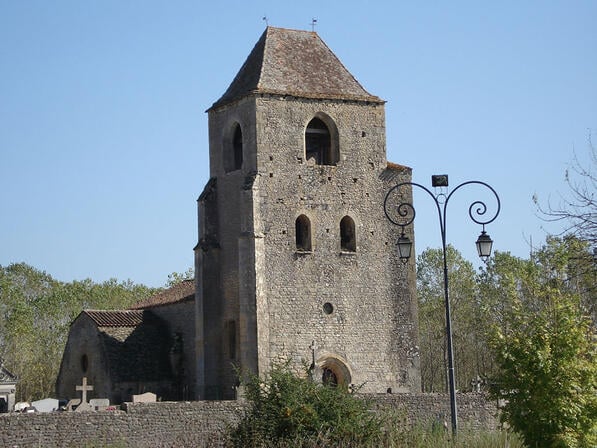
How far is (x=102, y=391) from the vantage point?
138ft

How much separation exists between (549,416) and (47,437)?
12.0 meters

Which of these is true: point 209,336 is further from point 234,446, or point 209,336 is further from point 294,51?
point 234,446

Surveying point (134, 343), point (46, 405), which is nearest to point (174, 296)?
point (134, 343)

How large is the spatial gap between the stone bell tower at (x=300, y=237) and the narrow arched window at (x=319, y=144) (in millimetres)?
46

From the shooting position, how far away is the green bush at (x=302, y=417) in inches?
842

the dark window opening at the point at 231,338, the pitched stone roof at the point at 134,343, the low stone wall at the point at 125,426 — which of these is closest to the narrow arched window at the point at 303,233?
the dark window opening at the point at 231,338

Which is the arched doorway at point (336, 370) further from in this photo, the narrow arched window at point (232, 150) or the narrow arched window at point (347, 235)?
the narrow arched window at point (232, 150)

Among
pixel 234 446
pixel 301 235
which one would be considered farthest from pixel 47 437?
pixel 301 235

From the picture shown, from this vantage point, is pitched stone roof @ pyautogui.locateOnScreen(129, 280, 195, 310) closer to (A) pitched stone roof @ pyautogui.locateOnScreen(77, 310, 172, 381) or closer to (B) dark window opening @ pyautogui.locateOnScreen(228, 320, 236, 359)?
(A) pitched stone roof @ pyautogui.locateOnScreen(77, 310, 172, 381)

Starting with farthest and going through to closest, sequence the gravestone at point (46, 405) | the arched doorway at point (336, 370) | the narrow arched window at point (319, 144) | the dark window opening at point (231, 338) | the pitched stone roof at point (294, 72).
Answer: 1. the narrow arched window at point (319, 144)
2. the pitched stone roof at point (294, 72)
3. the dark window opening at point (231, 338)
4. the gravestone at point (46, 405)
5. the arched doorway at point (336, 370)

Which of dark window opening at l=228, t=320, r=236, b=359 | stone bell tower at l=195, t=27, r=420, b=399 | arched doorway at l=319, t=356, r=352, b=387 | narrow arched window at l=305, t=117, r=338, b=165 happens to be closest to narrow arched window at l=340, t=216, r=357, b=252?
stone bell tower at l=195, t=27, r=420, b=399

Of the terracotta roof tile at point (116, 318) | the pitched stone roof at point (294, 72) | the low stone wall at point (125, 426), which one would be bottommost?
the low stone wall at point (125, 426)

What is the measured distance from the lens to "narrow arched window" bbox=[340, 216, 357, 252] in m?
40.2

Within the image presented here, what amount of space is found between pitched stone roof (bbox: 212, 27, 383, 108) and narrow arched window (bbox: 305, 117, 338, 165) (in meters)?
1.13
